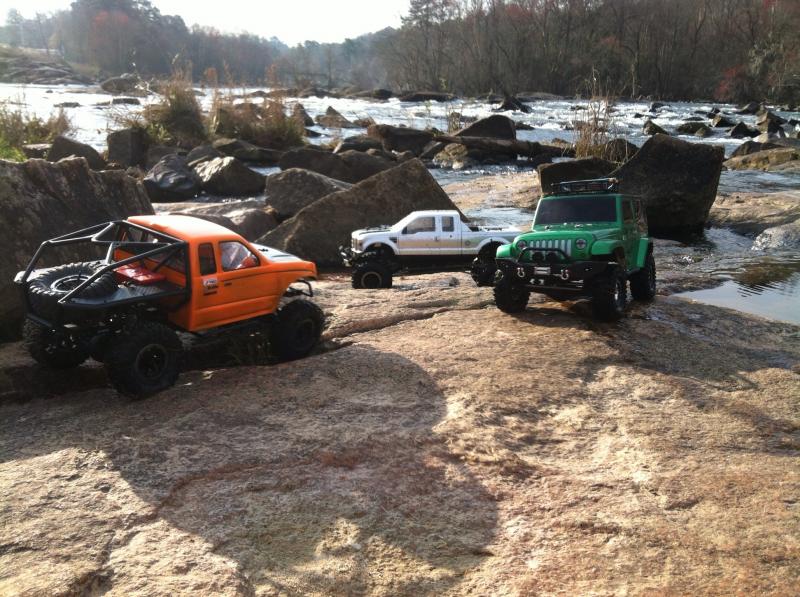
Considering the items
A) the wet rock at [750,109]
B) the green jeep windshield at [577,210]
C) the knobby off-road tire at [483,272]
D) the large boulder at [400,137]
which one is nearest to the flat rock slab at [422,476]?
the green jeep windshield at [577,210]

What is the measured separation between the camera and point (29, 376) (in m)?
6.39

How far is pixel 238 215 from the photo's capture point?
1487cm

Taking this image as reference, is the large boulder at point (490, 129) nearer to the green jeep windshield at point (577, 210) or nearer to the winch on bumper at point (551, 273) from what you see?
the green jeep windshield at point (577, 210)

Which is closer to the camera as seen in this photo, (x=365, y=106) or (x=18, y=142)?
(x=18, y=142)

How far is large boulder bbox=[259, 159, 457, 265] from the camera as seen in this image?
43.7 feet

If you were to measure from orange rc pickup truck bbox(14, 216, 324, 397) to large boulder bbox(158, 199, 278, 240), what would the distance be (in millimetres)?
7352

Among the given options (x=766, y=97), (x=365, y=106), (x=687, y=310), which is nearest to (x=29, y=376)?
(x=687, y=310)

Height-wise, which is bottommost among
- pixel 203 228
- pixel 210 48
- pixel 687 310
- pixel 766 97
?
pixel 687 310

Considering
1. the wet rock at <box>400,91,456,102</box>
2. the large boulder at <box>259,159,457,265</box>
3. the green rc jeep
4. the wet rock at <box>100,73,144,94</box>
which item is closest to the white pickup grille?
the green rc jeep

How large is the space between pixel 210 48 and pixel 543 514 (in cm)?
13303

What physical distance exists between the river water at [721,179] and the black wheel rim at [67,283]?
8.51 m

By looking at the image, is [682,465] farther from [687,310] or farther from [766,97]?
[766,97]

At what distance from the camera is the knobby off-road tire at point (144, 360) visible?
5449mm

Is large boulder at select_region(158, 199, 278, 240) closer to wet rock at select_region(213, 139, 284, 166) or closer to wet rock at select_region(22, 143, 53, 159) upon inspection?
wet rock at select_region(22, 143, 53, 159)
